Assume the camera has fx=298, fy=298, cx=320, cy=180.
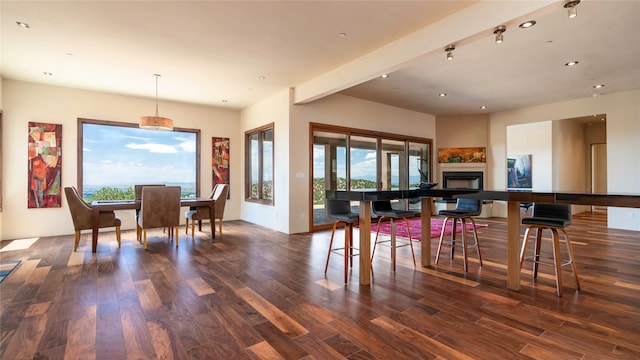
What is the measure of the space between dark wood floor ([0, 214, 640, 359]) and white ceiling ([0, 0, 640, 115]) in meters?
2.62

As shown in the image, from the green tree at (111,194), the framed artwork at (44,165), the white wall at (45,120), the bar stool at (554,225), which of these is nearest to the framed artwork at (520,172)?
the bar stool at (554,225)

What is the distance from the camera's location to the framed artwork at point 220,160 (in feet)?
24.3

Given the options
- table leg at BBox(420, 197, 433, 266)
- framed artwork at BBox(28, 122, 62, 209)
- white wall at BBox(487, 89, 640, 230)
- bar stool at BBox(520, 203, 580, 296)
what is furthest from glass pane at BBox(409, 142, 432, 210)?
framed artwork at BBox(28, 122, 62, 209)

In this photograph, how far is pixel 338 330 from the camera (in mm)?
2146

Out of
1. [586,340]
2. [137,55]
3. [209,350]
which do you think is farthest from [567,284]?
[137,55]

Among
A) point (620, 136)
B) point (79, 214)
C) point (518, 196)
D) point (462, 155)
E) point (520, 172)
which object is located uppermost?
point (620, 136)

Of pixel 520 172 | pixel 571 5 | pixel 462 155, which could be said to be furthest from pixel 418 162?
pixel 571 5

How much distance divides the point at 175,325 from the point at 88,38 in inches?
149

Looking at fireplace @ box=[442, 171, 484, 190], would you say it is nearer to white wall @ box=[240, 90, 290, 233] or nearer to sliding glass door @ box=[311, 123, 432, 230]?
sliding glass door @ box=[311, 123, 432, 230]

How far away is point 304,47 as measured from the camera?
4.12 m

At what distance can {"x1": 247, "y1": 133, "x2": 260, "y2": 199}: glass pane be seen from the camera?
729cm

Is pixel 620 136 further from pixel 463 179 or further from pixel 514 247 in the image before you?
pixel 514 247

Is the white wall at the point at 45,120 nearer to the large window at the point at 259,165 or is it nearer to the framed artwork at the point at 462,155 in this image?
the large window at the point at 259,165

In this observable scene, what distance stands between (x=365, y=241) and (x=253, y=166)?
498cm
